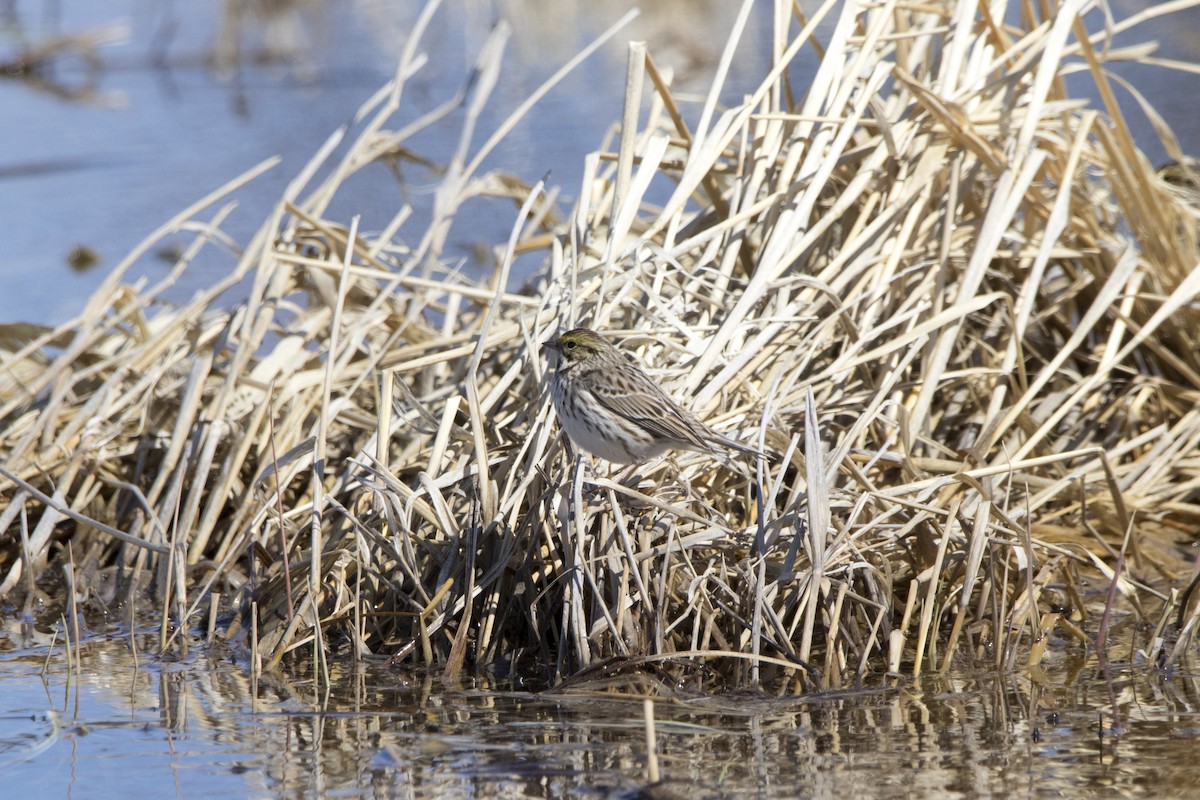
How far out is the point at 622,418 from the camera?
3906mm

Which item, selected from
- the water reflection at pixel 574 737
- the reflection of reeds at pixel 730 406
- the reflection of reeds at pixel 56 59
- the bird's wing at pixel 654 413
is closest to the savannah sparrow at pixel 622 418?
the bird's wing at pixel 654 413

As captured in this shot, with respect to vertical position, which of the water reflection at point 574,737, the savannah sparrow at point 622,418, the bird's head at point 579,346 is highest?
the bird's head at point 579,346

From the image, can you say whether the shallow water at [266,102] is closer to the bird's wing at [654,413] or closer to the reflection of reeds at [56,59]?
the reflection of reeds at [56,59]

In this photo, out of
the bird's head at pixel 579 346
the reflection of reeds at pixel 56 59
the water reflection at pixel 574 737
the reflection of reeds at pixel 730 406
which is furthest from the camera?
the reflection of reeds at pixel 56 59

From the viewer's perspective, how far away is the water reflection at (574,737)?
10.4ft

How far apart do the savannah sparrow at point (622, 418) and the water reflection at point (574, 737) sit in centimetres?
69

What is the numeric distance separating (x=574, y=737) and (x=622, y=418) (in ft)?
3.02

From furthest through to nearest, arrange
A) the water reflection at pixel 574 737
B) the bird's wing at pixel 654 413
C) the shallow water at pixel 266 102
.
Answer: the shallow water at pixel 266 102 → the bird's wing at pixel 654 413 → the water reflection at pixel 574 737

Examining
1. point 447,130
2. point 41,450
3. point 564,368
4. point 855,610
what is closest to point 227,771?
point 564,368

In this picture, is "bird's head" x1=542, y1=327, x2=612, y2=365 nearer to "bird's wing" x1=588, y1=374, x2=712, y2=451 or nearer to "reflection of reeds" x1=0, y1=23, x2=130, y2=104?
"bird's wing" x1=588, y1=374, x2=712, y2=451

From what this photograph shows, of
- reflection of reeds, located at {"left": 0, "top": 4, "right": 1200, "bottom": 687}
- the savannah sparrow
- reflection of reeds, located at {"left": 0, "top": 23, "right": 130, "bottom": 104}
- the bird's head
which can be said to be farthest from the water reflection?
reflection of reeds, located at {"left": 0, "top": 23, "right": 130, "bottom": 104}

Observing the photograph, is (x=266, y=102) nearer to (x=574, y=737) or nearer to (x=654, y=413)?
(x=654, y=413)

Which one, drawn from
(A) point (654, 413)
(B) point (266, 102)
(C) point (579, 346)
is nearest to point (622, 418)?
(A) point (654, 413)

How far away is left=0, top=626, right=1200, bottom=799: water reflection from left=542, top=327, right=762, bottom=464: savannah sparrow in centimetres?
69
